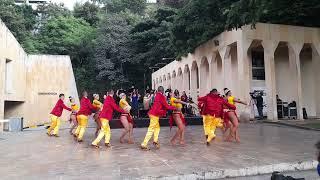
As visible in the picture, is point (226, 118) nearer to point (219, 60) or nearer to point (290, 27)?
point (290, 27)

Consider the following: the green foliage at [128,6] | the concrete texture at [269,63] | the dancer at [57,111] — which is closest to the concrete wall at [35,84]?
the concrete texture at [269,63]

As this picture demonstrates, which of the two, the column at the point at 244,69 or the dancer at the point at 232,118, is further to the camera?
the column at the point at 244,69

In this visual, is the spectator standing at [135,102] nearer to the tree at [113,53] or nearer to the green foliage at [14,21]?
the tree at [113,53]

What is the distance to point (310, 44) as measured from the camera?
22172 millimetres

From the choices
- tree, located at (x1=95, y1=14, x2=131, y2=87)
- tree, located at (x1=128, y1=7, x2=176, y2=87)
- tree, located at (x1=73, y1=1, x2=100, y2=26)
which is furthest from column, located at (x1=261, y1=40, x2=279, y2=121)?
tree, located at (x1=73, y1=1, x2=100, y2=26)

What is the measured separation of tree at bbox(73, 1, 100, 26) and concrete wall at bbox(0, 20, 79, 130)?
29.0 meters

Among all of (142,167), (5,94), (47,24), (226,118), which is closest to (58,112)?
(226,118)

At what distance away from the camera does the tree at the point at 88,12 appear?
59.6 metres

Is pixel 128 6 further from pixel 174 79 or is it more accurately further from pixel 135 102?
pixel 135 102

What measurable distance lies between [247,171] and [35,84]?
86.0 feet

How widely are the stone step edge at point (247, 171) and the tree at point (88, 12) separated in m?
54.8

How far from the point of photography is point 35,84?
30.4m

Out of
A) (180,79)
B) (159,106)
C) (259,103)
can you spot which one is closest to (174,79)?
(180,79)

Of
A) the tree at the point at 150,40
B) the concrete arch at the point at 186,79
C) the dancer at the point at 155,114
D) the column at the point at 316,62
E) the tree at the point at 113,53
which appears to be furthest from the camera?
the tree at the point at 113,53
